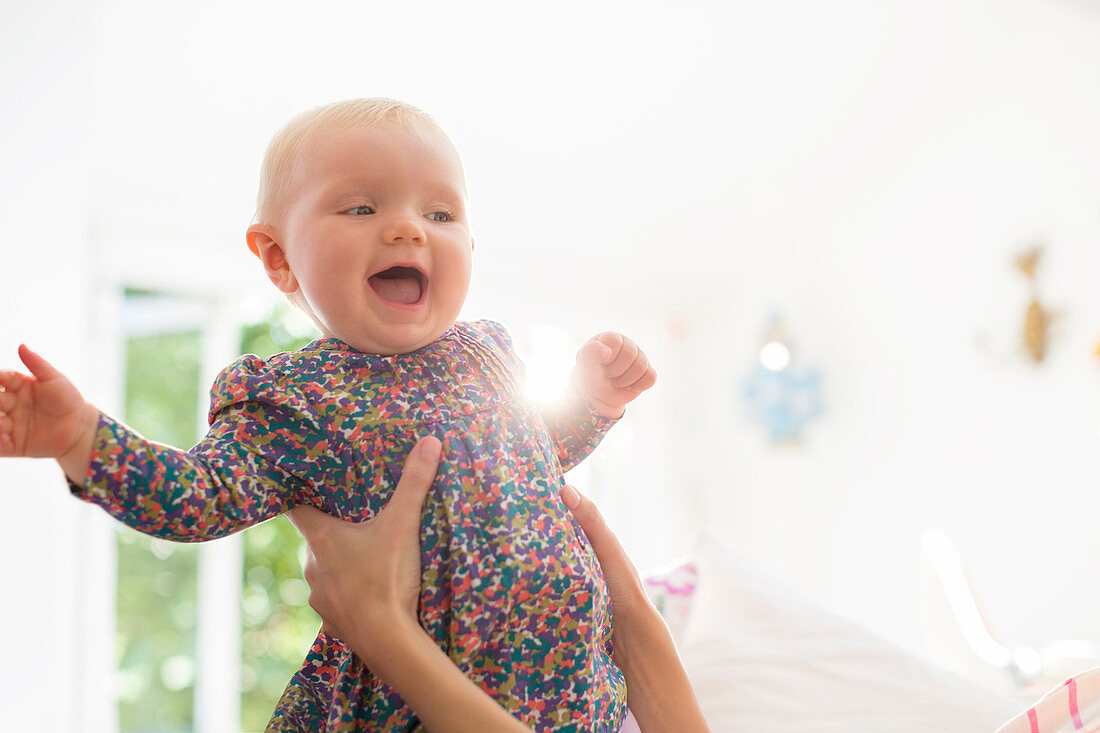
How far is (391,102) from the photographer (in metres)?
1.00

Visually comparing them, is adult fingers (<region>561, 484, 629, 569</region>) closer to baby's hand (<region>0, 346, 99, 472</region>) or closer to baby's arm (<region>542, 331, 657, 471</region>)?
baby's arm (<region>542, 331, 657, 471</region>)

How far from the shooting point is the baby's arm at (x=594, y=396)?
3.51 ft

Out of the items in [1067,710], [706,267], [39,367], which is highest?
[706,267]

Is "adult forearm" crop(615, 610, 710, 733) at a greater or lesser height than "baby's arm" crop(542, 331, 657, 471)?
lesser

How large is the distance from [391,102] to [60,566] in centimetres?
144

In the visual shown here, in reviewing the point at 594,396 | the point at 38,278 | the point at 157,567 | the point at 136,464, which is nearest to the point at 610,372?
the point at 594,396

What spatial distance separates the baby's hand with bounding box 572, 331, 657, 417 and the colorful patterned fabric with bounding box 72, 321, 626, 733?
16cm

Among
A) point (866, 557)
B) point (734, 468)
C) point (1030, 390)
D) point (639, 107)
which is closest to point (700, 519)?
point (734, 468)

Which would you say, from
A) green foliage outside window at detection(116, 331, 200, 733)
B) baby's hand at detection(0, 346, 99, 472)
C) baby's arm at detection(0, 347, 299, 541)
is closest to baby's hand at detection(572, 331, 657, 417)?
baby's arm at detection(0, 347, 299, 541)

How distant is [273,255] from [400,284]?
0.16 m

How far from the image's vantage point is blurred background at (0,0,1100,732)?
9.52 feet

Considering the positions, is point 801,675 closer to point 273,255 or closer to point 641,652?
point 641,652

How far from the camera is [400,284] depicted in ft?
3.10

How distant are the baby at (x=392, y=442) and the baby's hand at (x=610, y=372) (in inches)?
4.5
